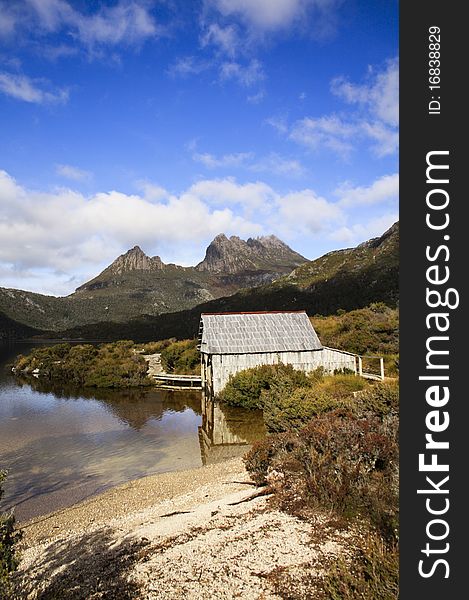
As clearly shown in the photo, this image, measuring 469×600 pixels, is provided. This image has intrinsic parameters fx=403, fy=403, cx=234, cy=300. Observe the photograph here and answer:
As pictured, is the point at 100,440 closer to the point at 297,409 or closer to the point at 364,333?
the point at 297,409

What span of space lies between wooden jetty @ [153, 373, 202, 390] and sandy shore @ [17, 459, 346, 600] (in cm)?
2123

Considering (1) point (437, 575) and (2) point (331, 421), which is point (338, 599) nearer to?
(1) point (437, 575)

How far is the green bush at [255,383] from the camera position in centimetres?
2110

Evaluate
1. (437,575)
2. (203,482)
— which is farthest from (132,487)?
(437,575)

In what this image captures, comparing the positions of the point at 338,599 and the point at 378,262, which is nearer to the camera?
the point at 338,599

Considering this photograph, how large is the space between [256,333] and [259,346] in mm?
1012

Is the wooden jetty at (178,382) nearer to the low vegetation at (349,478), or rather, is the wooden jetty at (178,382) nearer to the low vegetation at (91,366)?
the low vegetation at (91,366)

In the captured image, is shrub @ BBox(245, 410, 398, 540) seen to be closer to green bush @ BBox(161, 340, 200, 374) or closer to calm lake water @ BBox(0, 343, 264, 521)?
calm lake water @ BBox(0, 343, 264, 521)

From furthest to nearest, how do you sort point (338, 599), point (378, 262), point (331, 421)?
1. point (378, 262)
2. point (331, 421)
3. point (338, 599)

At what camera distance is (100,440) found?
1777cm

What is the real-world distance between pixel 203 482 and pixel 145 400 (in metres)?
17.1

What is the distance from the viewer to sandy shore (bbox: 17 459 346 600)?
5238 mm

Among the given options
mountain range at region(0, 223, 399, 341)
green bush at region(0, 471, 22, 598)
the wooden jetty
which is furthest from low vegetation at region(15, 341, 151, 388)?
green bush at region(0, 471, 22, 598)

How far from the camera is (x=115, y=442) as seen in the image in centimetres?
1731
